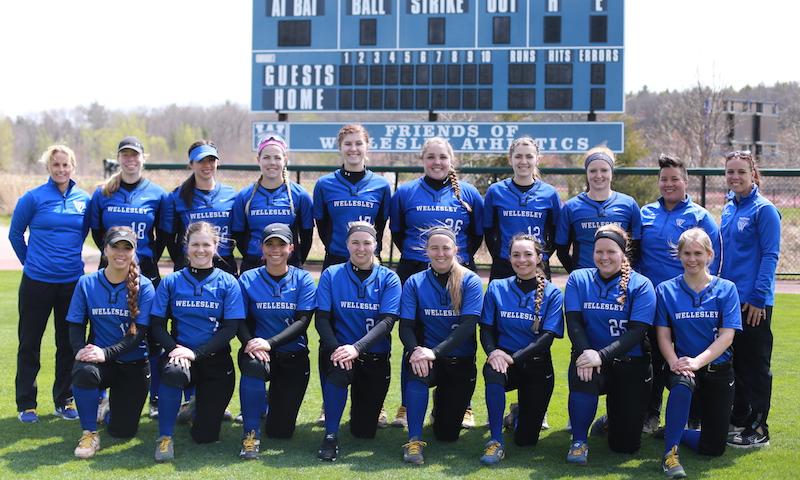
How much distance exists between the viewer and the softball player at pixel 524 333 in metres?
4.78

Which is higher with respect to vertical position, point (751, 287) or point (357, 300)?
point (751, 287)

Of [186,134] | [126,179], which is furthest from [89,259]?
[186,134]

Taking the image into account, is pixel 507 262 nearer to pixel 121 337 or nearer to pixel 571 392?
pixel 571 392

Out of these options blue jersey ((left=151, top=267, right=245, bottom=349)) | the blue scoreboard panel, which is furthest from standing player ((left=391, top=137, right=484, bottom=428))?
the blue scoreboard panel

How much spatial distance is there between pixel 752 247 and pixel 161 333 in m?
3.37

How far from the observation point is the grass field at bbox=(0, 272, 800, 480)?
14.4 feet

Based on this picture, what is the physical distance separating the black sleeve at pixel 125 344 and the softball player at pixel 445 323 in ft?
4.86

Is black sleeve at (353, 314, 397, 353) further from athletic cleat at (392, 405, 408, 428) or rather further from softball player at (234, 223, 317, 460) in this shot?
athletic cleat at (392, 405, 408, 428)

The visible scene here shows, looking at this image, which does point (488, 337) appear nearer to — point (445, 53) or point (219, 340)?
point (219, 340)

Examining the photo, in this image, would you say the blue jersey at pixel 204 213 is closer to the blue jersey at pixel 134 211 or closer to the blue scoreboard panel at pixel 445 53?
the blue jersey at pixel 134 211

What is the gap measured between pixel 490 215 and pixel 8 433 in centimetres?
315

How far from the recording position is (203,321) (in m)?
4.94

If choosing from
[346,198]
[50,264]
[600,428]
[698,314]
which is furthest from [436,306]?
[50,264]

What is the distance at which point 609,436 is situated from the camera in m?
4.83
